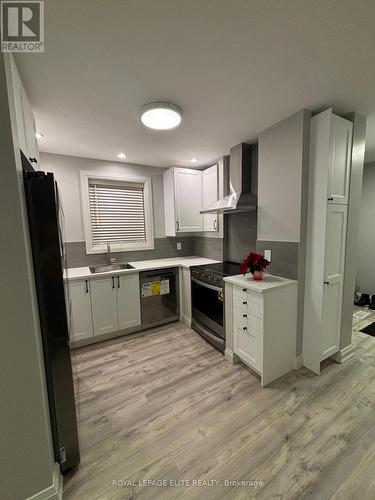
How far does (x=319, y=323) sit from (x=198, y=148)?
98.5 inches

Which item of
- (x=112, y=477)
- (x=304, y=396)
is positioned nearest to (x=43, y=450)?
(x=112, y=477)

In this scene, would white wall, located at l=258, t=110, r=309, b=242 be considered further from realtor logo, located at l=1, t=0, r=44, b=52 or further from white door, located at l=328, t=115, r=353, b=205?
realtor logo, located at l=1, t=0, r=44, b=52

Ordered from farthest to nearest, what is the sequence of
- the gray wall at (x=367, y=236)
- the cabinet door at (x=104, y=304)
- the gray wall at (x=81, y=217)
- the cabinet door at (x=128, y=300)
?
1. the gray wall at (x=367, y=236)
2. the gray wall at (x=81, y=217)
3. the cabinet door at (x=128, y=300)
4. the cabinet door at (x=104, y=304)

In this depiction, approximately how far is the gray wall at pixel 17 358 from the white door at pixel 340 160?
7.50ft

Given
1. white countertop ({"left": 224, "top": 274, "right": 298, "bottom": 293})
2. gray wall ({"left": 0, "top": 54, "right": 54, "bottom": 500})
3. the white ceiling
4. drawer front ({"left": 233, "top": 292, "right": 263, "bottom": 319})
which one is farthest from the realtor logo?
drawer front ({"left": 233, "top": 292, "right": 263, "bottom": 319})

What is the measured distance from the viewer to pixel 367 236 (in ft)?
11.8

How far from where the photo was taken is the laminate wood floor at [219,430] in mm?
1164

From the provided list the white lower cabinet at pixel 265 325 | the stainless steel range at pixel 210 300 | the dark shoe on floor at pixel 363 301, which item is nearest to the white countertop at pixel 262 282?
the white lower cabinet at pixel 265 325

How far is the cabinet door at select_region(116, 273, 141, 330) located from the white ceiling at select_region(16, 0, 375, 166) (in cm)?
183

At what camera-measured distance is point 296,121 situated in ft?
6.13

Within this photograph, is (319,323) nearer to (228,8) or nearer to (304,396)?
(304,396)

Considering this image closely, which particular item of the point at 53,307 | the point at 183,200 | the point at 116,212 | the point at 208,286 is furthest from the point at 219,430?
the point at 116,212

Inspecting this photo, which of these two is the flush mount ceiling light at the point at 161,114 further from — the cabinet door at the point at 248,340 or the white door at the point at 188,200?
the cabinet door at the point at 248,340

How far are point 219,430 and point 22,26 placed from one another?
276 centimetres
